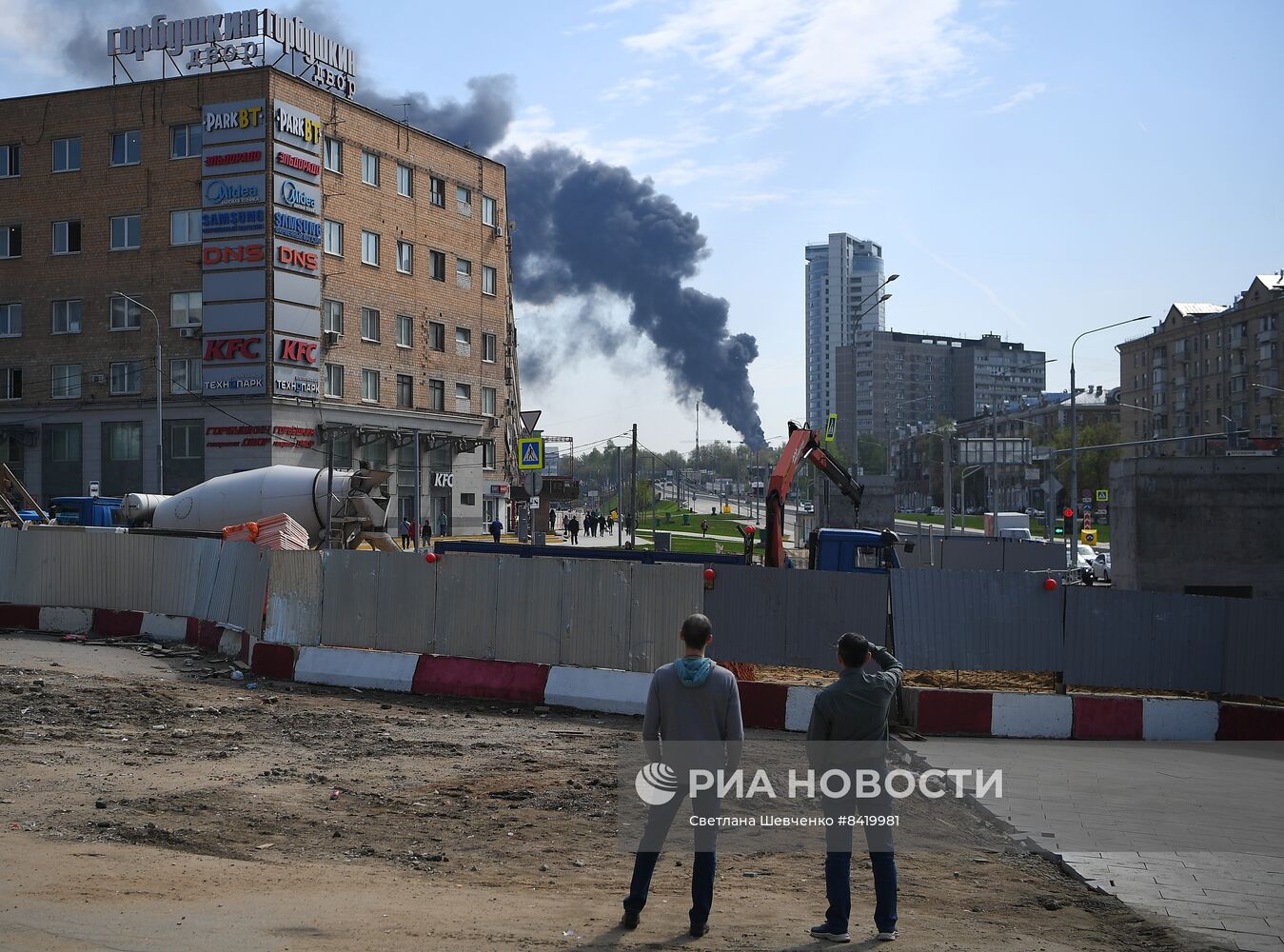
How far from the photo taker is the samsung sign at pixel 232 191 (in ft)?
154

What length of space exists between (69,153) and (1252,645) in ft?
165

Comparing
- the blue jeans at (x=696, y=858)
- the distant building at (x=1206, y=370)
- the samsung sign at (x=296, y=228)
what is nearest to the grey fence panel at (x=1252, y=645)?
the blue jeans at (x=696, y=858)

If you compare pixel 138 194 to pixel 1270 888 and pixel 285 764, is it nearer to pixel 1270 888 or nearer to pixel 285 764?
pixel 285 764

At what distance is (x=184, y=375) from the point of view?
48094 mm

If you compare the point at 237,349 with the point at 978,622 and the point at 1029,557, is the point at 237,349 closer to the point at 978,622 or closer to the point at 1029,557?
the point at 1029,557

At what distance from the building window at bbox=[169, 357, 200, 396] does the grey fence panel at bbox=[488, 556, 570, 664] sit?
1424 inches

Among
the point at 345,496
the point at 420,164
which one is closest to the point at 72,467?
the point at 420,164

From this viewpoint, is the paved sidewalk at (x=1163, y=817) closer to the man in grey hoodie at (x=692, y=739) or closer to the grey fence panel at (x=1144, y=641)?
the grey fence panel at (x=1144, y=641)

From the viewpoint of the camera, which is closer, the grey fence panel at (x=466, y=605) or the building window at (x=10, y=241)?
the grey fence panel at (x=466, y=605)

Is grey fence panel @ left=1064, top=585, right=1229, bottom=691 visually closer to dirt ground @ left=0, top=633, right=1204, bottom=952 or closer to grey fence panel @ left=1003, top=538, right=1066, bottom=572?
dirt ground @ left=0, top=633, right=1204, bottom=952

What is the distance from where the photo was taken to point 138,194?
48.8 meters

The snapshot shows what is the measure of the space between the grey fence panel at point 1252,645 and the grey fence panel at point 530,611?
8119 mm

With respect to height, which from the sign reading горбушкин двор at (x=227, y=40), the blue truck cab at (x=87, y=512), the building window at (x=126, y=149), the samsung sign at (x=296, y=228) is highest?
the sign reading горбушкин двор at (x=227, y=40)

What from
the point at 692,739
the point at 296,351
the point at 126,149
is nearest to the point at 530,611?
the point at 692,739
